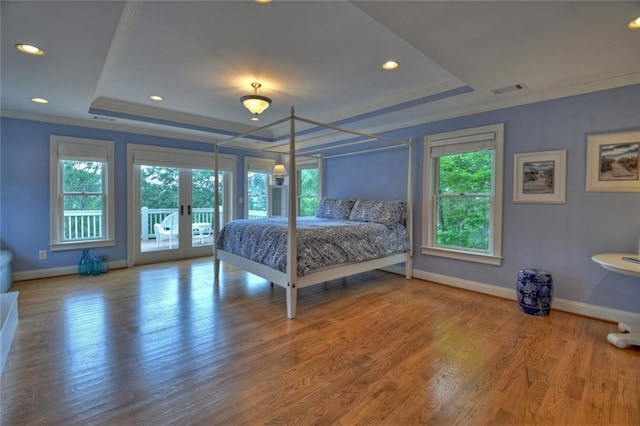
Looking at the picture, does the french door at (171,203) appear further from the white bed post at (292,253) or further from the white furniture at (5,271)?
the white bed post at (292,253)

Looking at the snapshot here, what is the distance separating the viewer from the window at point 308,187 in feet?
20.4

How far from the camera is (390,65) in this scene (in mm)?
3035

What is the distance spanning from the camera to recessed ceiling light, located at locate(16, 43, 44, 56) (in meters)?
2.26

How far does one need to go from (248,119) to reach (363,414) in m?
4.76

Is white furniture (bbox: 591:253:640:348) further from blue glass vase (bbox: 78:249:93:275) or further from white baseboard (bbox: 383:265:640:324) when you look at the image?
blue glass vase (bbox: 78:249:93:275)

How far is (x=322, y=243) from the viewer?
11.1 ft

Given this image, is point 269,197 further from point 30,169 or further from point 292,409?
point 292,409

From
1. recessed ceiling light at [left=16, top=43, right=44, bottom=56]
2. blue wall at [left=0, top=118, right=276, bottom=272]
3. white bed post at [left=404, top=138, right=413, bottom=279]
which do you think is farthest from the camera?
white bed post at [left=404, top=138, right=413, bottom=279]

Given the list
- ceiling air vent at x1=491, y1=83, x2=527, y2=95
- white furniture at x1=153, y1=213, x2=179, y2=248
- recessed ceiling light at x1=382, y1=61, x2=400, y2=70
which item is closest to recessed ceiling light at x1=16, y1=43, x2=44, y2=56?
recessed ceiling light at x1=382, y1=61, x2=400, y2=70

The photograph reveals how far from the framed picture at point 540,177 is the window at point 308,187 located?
11.5ft

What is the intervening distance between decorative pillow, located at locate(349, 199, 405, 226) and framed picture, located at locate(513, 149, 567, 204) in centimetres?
147

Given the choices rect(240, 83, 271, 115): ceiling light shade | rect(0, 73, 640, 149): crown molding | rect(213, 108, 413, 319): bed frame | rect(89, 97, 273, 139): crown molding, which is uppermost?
rect(89, 97, 273, 139): crown molding

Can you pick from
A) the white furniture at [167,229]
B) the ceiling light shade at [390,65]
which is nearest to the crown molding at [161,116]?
the white furniture at [167,229]

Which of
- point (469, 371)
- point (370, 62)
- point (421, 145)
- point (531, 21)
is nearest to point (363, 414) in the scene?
point (469, 371)
